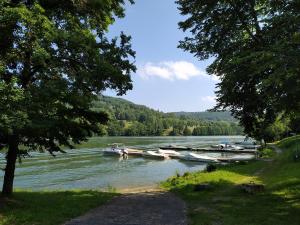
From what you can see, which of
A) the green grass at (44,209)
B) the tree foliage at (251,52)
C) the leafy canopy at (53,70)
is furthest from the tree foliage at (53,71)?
the tree foliage at (251,52)

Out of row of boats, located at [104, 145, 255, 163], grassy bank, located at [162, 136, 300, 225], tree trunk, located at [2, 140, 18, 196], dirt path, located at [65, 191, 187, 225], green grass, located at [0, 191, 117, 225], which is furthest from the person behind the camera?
row of boats, located at [104, 145, 255, 163]

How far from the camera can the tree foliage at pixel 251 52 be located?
512 inches

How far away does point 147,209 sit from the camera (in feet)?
50.1

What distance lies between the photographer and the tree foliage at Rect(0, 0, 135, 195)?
1359 centimetres

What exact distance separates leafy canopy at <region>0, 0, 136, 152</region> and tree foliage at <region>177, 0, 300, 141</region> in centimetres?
447

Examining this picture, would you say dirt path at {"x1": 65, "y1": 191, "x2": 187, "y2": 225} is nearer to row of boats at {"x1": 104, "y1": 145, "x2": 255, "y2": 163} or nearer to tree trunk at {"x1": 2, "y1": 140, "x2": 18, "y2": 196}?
tree trunk at {"x1": 2, "y1": 140, "x2": 18, "y2": 196}

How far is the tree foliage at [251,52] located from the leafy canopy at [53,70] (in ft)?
14.7

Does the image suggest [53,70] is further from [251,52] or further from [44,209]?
[251,52]

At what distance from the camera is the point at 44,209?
1532cm

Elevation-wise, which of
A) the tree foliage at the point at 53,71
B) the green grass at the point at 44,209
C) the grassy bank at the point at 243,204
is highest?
the tree foliage at the point at 53,71

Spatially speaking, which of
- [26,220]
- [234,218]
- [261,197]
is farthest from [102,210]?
[261,197]

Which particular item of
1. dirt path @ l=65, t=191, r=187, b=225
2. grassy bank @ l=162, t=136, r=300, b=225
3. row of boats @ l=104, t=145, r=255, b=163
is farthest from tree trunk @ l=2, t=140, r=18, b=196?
row of boats @ l=104, t=145, r=255, b=163

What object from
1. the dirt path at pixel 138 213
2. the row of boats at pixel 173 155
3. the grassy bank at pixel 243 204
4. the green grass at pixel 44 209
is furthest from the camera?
the row of boats at pixel 173 155

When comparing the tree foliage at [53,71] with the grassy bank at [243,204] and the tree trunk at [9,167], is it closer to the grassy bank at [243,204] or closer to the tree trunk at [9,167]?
the tree trunk at [9,167]
